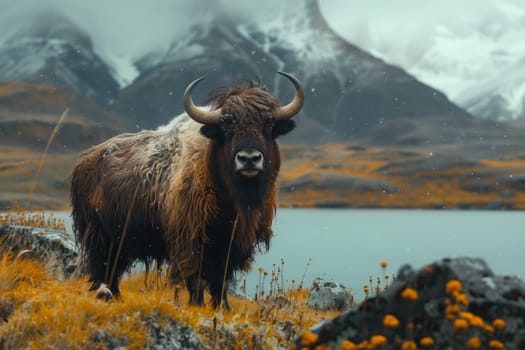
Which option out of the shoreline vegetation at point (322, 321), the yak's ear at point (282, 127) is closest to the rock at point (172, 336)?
the shoreline vegetation at point (322, 321)

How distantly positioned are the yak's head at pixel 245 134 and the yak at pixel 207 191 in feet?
0.04

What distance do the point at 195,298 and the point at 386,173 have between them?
177 m

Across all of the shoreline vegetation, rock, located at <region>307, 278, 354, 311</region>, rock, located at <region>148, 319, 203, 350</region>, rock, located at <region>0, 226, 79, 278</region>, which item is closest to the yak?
rock, located at <region>0, 226, 79, 278</region>

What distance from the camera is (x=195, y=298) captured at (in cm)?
796

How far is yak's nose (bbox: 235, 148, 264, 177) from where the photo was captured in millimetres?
7363

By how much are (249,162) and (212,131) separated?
104 cm

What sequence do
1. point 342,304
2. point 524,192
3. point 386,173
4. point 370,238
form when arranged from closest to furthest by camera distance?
point 342,304, point 370,238, point 524,192, point 386,173

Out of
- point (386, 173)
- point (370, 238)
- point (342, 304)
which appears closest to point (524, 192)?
point (386, 173)

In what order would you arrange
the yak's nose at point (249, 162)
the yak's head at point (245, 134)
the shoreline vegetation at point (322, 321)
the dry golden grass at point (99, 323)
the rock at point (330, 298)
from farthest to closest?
the rock at point (330, 298) → the yak's head at point (245, 134) → the yak's nose at point (249, 162) → the dry golden grass at point (99, 323) → the shoreline vegetation at point (322, 321)

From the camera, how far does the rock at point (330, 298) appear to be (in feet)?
40.5

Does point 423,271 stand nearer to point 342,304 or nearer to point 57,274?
point 57,274

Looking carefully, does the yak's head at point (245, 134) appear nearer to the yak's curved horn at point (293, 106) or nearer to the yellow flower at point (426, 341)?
the yak's curved horn at point (293, 106)

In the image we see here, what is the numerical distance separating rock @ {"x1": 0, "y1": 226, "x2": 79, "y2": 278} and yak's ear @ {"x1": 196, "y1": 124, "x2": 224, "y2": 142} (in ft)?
12.0

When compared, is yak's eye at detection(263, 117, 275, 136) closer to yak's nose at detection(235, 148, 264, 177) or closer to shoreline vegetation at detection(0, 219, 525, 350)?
yak's nose at detection(235, 148, 264, 177)
